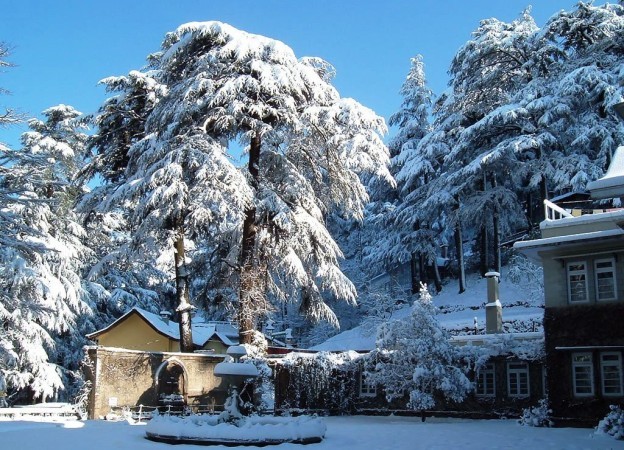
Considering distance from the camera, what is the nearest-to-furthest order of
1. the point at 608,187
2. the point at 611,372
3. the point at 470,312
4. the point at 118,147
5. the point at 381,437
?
1. the point at 608,187
2. the point at 381,437
3. the point at 611,372
4. the point at 118,147
5. the point at 470,312

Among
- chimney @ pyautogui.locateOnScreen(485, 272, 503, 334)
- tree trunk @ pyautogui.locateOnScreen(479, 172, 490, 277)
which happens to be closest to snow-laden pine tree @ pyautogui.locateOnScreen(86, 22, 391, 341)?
chimney @ pyautogui.locateOnScreen(485, 272, 503, 334)

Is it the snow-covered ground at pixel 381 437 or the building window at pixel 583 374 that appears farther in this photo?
the building window at pixel 583 374

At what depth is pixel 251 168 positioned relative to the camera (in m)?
23.7

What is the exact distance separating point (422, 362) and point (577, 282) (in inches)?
193

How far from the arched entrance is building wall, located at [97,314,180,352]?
28.8ft

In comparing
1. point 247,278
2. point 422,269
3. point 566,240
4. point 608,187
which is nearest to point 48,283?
point 247,278

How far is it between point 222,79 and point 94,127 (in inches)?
266

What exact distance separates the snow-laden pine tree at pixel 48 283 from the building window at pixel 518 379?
50.4 feet

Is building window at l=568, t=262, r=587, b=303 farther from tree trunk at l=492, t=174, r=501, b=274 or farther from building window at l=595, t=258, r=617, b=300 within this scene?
tree trunk at l=492, t=174, r=501, b=274

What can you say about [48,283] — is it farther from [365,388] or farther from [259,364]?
[365,388]

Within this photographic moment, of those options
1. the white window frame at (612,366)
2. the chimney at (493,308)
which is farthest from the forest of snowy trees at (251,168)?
the white window frame at (612,366)

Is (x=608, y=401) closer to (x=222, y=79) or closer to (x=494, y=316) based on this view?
(x=494, y=316)

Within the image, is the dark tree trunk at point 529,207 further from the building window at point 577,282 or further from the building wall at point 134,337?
the building wall at point 134,337

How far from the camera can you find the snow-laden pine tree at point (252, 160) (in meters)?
21.2
